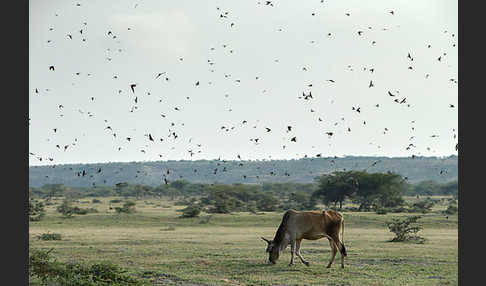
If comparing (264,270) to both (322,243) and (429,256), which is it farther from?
(322,243)

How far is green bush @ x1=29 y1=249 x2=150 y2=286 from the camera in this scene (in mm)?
15945

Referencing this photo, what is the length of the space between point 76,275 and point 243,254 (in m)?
9.89

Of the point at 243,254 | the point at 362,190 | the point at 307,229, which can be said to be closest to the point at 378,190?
the point at 362,190

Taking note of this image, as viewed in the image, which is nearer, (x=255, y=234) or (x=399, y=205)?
(x=255, y=234)

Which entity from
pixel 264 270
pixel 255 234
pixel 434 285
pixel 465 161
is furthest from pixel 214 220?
pixel 465 161

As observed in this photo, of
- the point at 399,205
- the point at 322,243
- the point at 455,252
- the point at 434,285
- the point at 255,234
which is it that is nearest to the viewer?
the point at 434,285

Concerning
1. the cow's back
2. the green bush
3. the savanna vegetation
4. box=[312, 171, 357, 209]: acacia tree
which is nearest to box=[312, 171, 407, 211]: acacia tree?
box=[312, 171, 357, 209]: acacia tree

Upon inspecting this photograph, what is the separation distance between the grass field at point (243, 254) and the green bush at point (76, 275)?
172 cm

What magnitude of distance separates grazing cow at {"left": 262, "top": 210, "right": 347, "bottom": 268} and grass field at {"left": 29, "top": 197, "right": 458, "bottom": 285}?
61cm

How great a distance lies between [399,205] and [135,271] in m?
56.3

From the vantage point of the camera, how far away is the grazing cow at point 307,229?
21.1 m

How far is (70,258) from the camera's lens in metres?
24.0

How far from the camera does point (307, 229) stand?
837 inches

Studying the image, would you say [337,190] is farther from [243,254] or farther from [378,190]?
[243,254]
